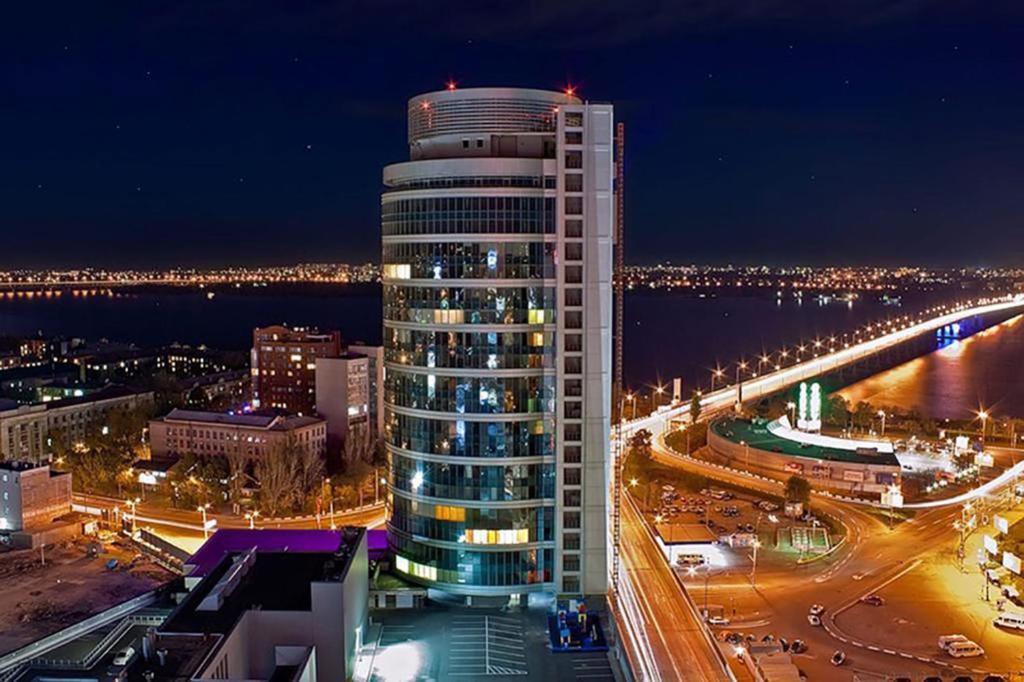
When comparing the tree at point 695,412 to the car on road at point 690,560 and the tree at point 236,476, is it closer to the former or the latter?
the car on road at point 690,560

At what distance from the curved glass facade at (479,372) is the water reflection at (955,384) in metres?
46.1

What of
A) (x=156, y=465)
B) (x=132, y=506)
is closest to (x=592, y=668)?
(x=132, y=506)

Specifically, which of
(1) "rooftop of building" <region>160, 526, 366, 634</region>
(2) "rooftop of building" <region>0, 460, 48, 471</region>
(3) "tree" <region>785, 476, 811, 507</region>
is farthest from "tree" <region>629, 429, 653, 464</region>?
(1) "rooftop of building" <region>160, 526, 366, 634</region>

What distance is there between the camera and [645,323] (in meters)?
119

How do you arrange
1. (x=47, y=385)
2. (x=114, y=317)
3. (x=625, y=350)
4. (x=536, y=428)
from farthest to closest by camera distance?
(x=114, y=317), (x=625, y=350), (x=47, y=385), (x=536, y=428)

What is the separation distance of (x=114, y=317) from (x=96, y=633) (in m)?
135

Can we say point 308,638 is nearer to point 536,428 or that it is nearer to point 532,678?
point 532,678

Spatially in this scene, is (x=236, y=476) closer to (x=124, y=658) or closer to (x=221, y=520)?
(x=221, y=520)

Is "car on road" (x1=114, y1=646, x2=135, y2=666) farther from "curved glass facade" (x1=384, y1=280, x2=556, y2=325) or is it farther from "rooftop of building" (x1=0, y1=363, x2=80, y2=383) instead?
"rooftop of building" (x1=0, y1=363, x2=80, y2=383)

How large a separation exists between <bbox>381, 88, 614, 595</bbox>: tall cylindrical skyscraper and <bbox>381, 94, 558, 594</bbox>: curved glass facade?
0.03 m

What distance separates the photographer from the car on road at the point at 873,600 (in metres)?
22.6

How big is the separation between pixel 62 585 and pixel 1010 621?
22.9m

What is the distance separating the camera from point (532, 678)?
47.5 ft

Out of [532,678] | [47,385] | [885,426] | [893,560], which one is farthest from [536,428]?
[47,385]
